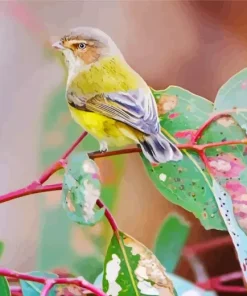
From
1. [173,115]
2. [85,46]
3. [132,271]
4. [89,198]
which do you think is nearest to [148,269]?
[132,271]

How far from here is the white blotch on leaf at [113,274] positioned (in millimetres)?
761

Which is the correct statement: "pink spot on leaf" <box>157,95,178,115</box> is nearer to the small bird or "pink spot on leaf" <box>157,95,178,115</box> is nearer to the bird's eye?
the small bird

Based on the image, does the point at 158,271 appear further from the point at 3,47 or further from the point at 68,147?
the point at 3,47

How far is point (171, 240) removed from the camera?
0.80 m

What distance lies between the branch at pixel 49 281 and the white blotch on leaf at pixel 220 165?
0.25m

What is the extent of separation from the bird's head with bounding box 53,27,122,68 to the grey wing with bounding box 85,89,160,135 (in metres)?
0.07

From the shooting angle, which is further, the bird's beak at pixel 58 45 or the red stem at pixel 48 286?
the bird's beak at pixel 58 45

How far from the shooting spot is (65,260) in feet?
2.58

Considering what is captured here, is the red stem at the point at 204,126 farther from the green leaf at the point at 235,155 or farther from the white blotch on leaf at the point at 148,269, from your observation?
the white blotch on leaf at the point at 148,269

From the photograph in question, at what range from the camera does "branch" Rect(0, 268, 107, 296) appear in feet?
2.43

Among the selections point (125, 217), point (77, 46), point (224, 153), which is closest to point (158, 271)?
point (125, 217)

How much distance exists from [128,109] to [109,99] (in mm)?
33

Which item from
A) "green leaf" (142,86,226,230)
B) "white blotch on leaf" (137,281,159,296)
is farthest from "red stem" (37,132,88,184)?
"white blotch on leaf" (137,281,159,296)

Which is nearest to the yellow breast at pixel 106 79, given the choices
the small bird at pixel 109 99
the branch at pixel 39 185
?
the small bird at pixel 109 99
